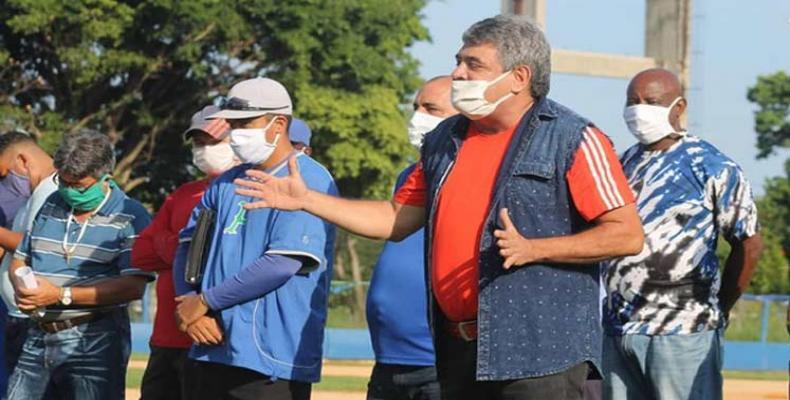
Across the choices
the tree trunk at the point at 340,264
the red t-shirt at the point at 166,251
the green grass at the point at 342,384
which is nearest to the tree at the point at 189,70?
the tree trunk at the point at 340,264

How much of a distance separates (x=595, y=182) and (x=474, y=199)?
45 centimetres

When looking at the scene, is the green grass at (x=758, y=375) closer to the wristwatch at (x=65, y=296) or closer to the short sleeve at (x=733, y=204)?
the short sleeve at (x=733, y=204)

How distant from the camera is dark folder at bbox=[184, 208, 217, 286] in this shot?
7.06 metres

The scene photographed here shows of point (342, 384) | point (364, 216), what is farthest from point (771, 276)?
point (364, 216)

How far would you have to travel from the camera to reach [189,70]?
38.1 meters

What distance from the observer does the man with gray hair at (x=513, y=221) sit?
5391 mm

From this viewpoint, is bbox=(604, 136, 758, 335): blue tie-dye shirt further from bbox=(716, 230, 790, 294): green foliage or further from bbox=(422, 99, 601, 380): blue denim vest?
bbox=(716, 230, 790, 294): green foliage

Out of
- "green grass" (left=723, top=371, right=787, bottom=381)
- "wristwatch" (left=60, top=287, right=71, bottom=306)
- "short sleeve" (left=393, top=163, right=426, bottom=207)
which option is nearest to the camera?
"short sleeve" (left=393, top=163, right=426, bottom=207)

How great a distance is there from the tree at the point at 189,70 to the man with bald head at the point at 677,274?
28.5 m

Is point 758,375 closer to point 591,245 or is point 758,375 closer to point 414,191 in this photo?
point 414,191

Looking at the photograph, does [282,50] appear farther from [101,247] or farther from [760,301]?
[101,247]

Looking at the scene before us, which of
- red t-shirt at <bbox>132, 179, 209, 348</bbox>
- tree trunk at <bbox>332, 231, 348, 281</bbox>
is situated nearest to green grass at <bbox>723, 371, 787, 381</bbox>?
tree trunk at <bbox>332, 231, 348, 281</bbox>

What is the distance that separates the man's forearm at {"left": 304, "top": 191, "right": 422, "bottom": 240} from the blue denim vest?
0.64 metres

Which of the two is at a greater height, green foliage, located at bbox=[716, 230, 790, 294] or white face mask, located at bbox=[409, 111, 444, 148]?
white face mask, located at bbox=[409, 111, 444, 148]
